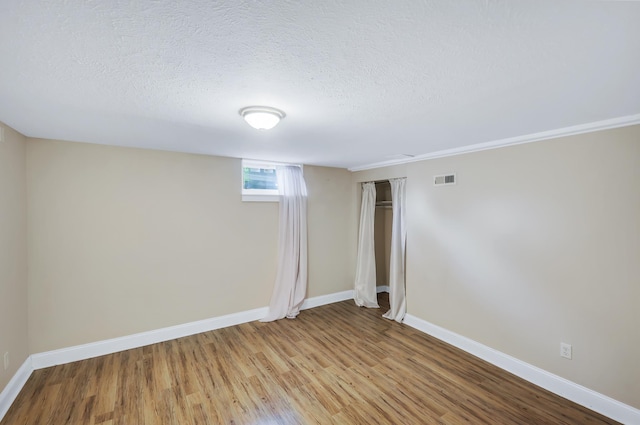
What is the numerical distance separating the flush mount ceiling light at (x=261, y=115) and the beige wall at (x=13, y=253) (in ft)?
6.85

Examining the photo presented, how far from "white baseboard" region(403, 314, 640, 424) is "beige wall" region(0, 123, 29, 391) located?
14.1ft

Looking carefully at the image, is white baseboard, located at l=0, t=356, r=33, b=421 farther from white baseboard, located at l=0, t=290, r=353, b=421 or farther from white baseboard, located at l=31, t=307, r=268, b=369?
white baseboard, located at l=31, t=307, r=268, b=369

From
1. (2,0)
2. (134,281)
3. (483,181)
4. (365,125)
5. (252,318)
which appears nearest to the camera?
(2,0)

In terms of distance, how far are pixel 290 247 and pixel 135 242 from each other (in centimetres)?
198

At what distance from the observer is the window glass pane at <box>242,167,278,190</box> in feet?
13.1

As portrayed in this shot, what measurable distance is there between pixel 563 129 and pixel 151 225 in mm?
4326

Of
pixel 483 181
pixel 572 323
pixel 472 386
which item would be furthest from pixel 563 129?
pixel 472 386

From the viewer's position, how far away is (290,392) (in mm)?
2422

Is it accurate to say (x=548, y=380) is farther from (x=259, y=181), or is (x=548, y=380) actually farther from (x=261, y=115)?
(x=259, y=181)

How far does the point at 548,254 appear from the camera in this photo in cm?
249

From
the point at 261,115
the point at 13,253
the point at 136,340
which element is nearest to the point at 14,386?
the point at 136,340

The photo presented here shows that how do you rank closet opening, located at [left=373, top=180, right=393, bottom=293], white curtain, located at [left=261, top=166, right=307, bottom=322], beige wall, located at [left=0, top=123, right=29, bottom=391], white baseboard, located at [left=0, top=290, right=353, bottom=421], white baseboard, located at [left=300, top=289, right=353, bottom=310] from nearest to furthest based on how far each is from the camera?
beige wall, located at [left=0, top=123, right=29, bottom=391] → white baseboard, located at [left=0, top=290, right=353, bottom=421] → white curtain, located at [left=261, top=166, right=307, bottom=322] → white baseboard, located at [left=300, top=289, right=353, bottom=310] → closet opening, located at [left=373, top=180, right=393, bottom=293]

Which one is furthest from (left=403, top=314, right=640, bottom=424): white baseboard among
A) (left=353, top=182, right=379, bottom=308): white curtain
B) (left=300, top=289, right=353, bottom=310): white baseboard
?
(left=300, top=289, right=353, bottom=310): white baseboard

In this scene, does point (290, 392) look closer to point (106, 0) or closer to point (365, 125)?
point (365, 125)
